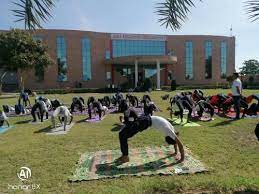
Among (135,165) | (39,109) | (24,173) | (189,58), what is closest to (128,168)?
(135,165)

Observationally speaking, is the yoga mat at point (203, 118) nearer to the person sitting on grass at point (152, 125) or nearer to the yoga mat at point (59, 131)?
the yoga mat at point (59, 131)

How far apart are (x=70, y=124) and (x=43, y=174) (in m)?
7.69

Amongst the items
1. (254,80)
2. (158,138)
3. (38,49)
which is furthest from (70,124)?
(254,80)

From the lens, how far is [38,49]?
40188mm

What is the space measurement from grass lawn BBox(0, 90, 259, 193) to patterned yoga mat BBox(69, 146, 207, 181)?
0.21 metres

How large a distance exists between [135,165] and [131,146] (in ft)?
7.38

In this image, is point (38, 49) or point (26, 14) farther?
point (38, 49)

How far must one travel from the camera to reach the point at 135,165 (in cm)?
793

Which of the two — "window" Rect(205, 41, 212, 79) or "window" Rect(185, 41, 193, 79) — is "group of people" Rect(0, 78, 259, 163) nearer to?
"window" Rect(185, 41, 193, 79)

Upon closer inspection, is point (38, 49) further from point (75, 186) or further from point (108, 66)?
point (75, 186)

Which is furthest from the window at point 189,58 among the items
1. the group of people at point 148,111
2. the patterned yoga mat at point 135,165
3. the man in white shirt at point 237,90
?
the patterned yoga mat at point 135,165

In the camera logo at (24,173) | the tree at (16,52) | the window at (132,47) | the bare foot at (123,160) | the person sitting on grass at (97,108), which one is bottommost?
the camera logo at (24,173)

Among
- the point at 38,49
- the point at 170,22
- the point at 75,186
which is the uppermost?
the point at 38,49

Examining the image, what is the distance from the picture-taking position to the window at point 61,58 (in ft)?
185
